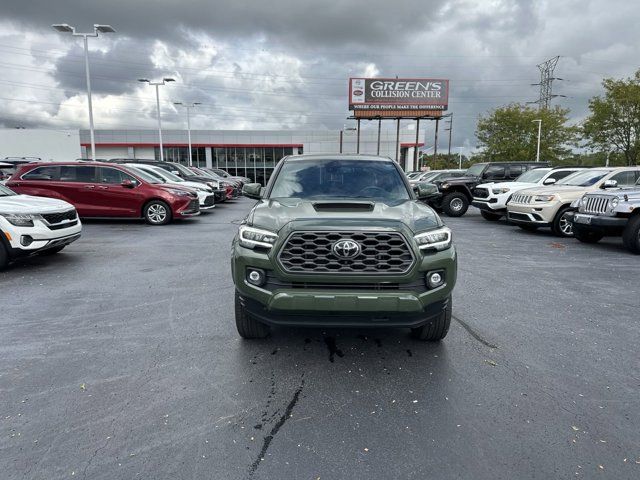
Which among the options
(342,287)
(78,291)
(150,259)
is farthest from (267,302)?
(150,259)

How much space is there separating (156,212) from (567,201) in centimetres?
1101

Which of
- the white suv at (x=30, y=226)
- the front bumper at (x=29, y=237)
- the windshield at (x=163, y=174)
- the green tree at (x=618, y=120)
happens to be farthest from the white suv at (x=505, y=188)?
the green tree at (x=618, y=120)

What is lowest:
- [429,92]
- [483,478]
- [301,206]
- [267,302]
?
[483,478]

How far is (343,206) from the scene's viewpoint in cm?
372

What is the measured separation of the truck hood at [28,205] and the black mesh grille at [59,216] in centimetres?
6

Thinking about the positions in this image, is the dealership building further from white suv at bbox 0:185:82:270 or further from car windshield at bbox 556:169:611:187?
white suv at bbox 0:185:82:270

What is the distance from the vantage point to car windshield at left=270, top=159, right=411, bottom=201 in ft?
14.8

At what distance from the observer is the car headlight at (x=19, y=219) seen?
20.9 ft

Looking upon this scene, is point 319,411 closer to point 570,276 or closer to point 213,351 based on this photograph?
point 213,351

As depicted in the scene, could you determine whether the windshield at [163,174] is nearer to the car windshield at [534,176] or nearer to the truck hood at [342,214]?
the car windshield at [534,176]

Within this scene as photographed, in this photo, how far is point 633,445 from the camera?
2539mm

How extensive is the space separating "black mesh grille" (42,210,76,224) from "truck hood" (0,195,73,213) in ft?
0.19

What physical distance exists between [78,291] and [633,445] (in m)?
6.01

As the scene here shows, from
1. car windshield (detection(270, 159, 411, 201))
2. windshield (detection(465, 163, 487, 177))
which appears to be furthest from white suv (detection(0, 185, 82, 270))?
windshield (detection(465, 163, 487, 177))
